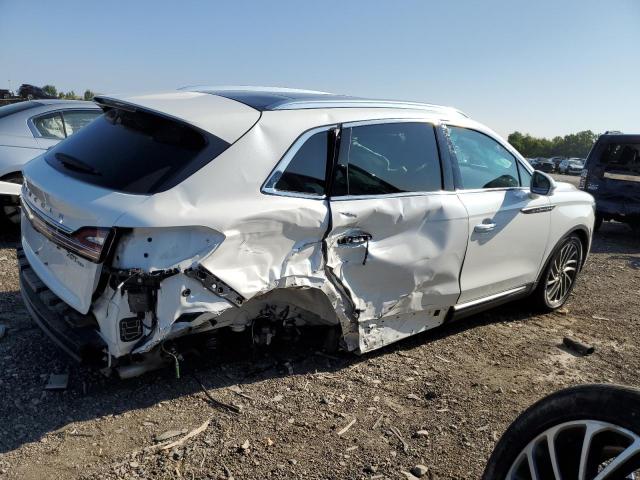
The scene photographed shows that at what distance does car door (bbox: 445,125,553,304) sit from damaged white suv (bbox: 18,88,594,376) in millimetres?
18

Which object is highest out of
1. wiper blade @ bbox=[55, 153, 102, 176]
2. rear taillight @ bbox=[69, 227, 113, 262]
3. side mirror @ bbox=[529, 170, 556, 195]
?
wiper blade @ bbox=[55, 153, 102, 176]

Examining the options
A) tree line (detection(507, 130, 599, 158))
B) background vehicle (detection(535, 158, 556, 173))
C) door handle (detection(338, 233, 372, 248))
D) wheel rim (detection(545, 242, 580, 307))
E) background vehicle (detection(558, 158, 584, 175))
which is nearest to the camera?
door handle (detection(338, 233, 372, 248))

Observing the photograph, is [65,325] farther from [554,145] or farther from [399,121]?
[554,145]

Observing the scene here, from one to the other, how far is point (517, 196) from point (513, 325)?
121 centimetres

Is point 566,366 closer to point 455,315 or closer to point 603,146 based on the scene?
point 455,315

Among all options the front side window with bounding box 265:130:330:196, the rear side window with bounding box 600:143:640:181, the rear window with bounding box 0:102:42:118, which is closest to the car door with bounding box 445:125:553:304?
the front side window with bounding box 265:130:330:196

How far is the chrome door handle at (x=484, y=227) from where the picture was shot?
4.14m

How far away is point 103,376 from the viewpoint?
11.2 feet

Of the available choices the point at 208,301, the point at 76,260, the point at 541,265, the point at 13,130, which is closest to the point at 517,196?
the point at 541,265

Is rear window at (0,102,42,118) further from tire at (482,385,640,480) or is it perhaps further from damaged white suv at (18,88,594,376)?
tire at (482,385,640,480)

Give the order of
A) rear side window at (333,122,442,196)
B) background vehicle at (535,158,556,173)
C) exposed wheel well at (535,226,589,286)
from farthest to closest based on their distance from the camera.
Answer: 1. background vehicle at (535,158,556,173)
2. exposed wheel well at (535,226,589,286)
3. rear side window at (333,122,442,196)

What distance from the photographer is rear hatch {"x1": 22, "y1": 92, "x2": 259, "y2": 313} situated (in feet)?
9.20

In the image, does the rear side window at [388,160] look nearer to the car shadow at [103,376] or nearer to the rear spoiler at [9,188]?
the car shadow at [103,376]

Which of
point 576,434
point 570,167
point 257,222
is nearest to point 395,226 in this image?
point 257,222
